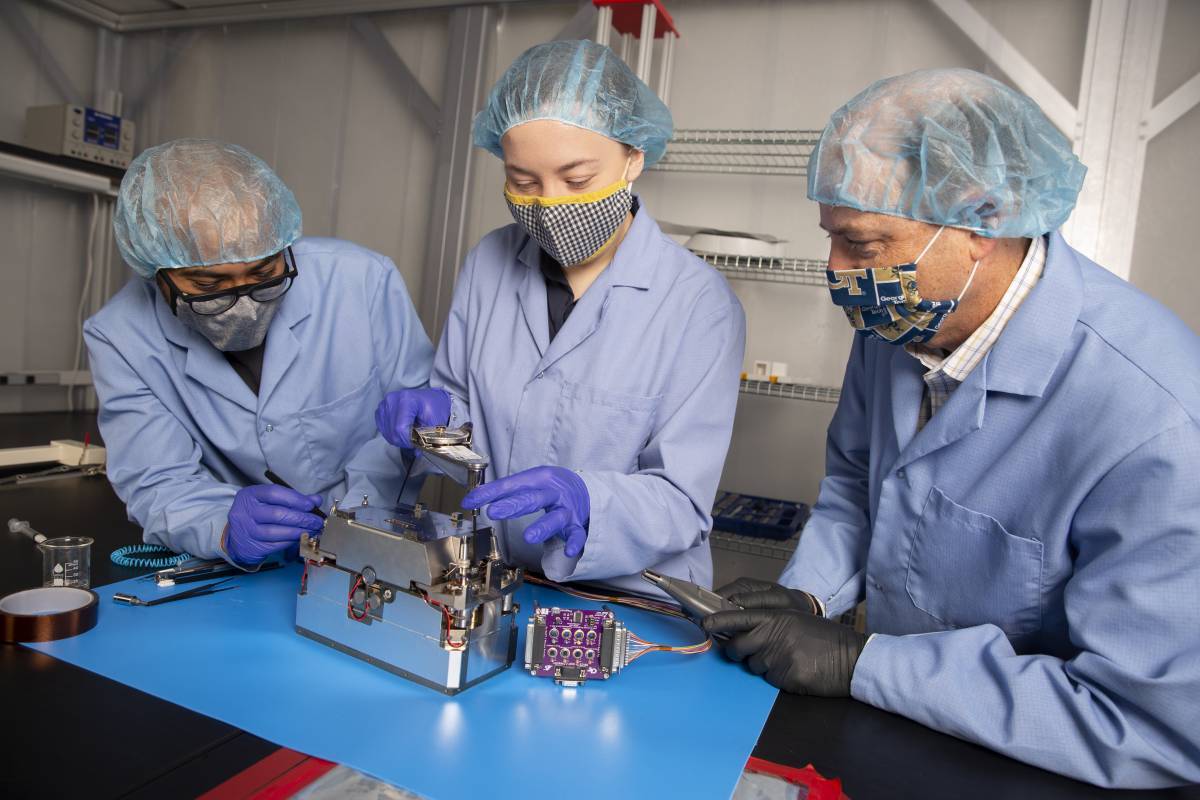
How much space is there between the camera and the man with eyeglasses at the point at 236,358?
1364mm

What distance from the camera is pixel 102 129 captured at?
400cm

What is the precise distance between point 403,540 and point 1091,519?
876mm

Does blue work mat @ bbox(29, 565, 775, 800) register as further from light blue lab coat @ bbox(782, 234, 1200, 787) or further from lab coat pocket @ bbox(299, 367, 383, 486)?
lab coat pocket @ bbox(299, 367, 383, 486)

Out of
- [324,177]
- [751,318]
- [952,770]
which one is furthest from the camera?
[324,177]

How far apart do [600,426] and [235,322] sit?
699 millimetres

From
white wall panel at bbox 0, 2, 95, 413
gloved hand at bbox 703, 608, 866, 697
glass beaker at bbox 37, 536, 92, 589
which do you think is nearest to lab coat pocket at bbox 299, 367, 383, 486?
glass beaker at bbox 37, 536, 92, 589

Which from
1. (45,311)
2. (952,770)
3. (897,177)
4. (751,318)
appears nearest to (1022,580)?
(952,770)

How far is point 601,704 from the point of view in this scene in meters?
1.04

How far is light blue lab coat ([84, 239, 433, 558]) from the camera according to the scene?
1.50 m

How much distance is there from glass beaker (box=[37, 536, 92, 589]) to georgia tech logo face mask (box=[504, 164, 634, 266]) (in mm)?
914

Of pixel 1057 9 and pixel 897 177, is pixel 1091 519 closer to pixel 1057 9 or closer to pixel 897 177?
pixel 897 177

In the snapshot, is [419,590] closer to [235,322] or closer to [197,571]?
[197,571]

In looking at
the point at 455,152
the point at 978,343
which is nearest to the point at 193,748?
the point at 978,343

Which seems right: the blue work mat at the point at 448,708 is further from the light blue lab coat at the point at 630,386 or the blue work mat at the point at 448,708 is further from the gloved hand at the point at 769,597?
the light blue lab coat at the point at 630,386
